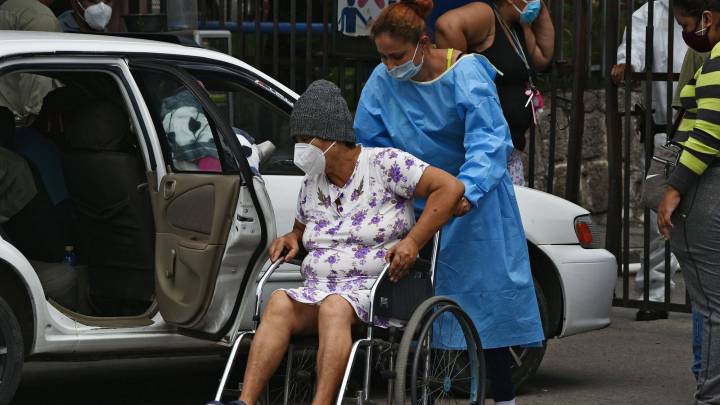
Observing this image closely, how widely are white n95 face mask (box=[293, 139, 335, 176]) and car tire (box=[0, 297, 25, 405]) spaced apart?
1295mm

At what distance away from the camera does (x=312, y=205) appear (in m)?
5.50

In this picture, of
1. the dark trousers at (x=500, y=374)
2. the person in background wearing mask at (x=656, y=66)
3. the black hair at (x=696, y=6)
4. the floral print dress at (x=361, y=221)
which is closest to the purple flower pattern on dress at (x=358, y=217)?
the floral print dress at (x=361, y=221)

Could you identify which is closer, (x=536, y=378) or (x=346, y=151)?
(x=346, y=151)

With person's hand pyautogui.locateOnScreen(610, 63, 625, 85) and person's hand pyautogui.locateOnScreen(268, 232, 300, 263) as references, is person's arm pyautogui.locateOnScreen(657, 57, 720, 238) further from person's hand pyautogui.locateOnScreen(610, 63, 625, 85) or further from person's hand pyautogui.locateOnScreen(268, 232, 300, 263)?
person's hand pyautogui.locateOnScreen(610, 63, 625, 85)

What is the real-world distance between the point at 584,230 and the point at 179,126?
203cm

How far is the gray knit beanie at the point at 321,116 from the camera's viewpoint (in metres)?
5.34

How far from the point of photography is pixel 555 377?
7.55 m

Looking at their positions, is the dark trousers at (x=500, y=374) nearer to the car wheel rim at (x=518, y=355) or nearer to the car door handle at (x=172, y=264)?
the car wheel rim at (x=518, y=355)

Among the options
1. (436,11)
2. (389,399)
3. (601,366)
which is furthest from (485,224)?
(601,366)

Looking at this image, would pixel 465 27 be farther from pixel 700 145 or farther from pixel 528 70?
pixel 700 145

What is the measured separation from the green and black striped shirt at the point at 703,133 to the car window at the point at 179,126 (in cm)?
189

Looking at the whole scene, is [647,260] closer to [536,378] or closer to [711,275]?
[536,378]

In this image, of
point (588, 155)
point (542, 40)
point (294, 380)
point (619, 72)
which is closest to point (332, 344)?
point (294, 380)

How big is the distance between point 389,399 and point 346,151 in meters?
0.93
